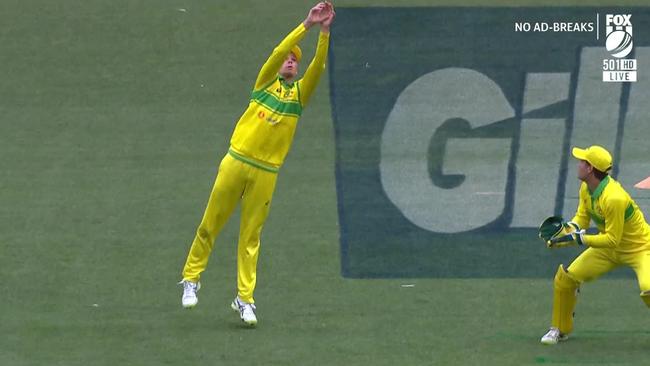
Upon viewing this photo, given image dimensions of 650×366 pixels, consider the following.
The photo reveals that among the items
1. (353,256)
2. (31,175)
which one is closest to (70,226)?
(31,175)

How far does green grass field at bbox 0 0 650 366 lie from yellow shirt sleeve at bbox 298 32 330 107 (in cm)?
185

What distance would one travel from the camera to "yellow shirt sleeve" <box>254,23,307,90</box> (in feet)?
34.1

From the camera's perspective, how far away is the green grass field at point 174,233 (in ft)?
34.1

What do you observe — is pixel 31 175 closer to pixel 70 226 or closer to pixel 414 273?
pixel 70 226

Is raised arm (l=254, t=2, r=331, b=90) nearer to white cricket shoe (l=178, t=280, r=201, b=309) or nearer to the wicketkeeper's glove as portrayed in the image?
white cricket shoe (l=178, t=280, r=201, b=309)

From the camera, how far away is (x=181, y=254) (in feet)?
41.4

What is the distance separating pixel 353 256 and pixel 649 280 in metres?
3.30

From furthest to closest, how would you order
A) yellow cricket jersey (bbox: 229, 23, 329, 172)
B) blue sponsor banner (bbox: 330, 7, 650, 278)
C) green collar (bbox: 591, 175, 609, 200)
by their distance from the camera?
blue sponsor banner (bbox: 330, 7, 650, 278)
yellow cricket jersey (bbox: 229, 23, 329, 172)
green collar (bbox: 591, 175, 609, 200)

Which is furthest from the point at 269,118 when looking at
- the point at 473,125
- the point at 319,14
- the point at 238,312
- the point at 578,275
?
the point at 473,125

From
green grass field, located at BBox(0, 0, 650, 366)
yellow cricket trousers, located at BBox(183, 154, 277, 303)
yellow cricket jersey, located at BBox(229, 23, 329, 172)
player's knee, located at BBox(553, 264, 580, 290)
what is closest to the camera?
green grass field, located at BBox(0, 0, 650, 366)

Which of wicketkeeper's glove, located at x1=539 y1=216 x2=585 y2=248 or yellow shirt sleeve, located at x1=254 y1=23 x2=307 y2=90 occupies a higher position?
yellow shirt sleeve, located at x1=254 y1=23 x2=307 y2=90

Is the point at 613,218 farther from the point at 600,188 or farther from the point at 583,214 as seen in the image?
the point at 583,214

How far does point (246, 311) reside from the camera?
10.8m

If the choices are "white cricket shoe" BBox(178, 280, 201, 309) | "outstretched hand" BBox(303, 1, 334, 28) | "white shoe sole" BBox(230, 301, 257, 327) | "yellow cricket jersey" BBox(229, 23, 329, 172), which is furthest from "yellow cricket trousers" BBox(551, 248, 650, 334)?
"white cricket shoe" BBox(178, 280, 201, 309)
